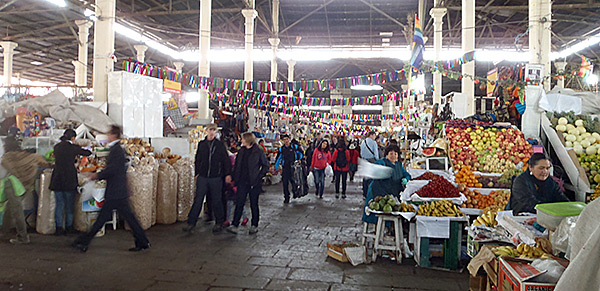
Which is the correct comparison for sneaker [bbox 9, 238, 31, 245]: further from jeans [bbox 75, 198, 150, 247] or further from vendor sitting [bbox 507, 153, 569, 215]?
vendor sitting [bbox 507, 153, 569, 215]

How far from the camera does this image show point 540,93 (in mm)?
6930

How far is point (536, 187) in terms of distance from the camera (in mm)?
3893

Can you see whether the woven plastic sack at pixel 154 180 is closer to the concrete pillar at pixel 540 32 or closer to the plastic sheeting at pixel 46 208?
the plastic sheeting at pixel 46 208

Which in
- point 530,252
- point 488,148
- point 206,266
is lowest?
point 206,266

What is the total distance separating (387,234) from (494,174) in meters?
2.12

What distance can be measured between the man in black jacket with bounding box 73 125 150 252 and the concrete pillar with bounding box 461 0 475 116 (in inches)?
398

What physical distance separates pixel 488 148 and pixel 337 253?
3270 millimetres

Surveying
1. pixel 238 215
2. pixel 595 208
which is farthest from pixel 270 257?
pixel 595 208

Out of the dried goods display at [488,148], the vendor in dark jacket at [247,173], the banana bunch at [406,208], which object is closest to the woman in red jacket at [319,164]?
the dried goods display at [488,148]

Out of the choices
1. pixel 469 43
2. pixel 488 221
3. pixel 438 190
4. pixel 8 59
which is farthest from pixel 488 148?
pixel 8 59

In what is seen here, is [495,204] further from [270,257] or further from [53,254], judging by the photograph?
[53,254]

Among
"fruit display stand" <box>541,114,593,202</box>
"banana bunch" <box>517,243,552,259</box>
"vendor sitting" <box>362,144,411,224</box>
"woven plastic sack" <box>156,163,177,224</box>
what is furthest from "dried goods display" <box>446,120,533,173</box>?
"woven plastic sack" <box>156,163,177,224</box>

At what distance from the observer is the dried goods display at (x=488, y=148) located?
6262mm

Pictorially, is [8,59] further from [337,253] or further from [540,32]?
[540,32]
